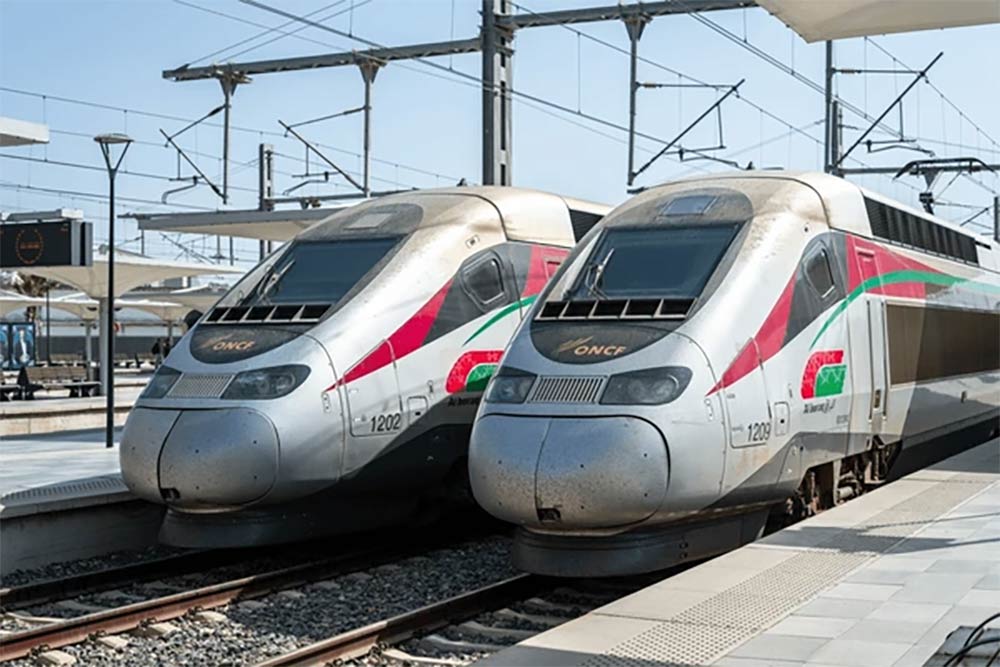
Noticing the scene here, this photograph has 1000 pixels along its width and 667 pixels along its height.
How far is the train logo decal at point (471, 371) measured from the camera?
39.2ft

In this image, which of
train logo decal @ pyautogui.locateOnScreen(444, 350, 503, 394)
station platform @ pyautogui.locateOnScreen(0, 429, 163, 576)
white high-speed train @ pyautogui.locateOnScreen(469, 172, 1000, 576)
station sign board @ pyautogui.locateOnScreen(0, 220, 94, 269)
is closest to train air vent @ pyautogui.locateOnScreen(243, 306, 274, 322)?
train logo decal @ pyautogui.locateOnScreen(444, 350, 503, 394)

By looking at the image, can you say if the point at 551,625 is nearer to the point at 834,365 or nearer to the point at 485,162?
the point at 834,365

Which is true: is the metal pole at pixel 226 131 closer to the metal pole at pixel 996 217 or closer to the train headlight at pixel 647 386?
the train headlight at pixel 647 386

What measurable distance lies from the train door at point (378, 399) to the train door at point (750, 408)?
10.3 feet

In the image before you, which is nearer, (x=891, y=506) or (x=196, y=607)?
(x=196, y=607)

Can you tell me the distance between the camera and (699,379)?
9.39m

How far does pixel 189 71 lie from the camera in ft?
86.4

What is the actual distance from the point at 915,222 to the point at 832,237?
348 cm

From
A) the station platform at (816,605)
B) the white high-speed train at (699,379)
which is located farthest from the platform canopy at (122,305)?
the station platform at (816,605)

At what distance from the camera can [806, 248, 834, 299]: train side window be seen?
11039 millimetres

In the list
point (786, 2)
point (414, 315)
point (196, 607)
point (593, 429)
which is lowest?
point (196, 607)

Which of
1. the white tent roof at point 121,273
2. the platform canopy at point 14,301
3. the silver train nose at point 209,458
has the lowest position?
the silver train nose at point 209,458

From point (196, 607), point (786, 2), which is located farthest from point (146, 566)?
point (786, 2)

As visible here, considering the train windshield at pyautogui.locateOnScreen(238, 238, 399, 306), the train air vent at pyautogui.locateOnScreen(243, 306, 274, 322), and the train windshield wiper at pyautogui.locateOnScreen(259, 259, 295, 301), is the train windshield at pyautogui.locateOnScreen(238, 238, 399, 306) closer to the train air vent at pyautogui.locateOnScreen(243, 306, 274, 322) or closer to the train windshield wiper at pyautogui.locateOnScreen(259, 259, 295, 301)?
the train windshield wiper at pyautogui.locateOnScreen(259, 259, 295, 301)
